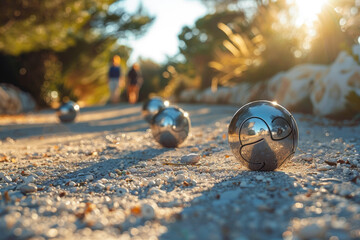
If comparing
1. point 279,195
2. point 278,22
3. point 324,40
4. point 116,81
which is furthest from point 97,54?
point 279,195

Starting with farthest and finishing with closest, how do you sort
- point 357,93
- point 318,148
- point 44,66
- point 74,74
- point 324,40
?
point 74,74 < point 44,66 < point 324,40 < point 357,93 < point 318,148

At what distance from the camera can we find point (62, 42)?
607 inches

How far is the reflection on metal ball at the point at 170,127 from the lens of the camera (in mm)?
4461

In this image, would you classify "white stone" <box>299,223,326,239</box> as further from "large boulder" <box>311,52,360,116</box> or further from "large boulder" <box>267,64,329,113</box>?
"large boulder" <box>267,64,329,113</box>

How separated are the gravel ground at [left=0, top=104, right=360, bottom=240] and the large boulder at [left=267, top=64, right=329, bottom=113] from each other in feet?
16.0

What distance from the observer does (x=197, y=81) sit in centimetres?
1956

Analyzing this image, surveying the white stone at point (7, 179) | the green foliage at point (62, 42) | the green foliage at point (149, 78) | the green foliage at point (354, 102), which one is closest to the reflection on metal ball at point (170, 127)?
the white stone at point (7, 179)

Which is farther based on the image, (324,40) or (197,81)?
(197,81)

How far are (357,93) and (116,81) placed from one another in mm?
11188

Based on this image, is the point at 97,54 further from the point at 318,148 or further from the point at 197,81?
the point at 318,148

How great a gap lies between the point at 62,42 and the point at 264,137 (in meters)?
14.6

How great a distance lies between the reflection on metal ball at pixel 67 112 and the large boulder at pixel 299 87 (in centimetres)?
608

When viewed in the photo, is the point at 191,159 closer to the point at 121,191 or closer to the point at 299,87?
the point at 121,191

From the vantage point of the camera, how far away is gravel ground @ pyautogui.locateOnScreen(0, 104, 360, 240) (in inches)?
69.6
